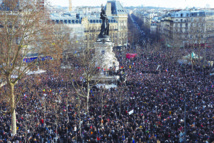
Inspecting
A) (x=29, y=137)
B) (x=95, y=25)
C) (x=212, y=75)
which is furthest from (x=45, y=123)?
(x=95, y=25)

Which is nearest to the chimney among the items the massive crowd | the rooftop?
the massive crowd

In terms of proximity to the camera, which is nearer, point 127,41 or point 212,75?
point 212,75

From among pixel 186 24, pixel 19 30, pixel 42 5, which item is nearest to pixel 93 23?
pixel 186 24

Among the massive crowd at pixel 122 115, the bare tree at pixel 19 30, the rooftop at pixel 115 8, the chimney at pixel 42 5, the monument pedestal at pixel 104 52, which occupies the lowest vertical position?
the massive crowd at pixel 122 115

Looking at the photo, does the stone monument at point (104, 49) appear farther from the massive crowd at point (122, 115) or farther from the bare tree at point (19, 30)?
the bare tree at point (19, 30)

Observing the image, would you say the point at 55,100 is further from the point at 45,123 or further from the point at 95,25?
the point at 95,25

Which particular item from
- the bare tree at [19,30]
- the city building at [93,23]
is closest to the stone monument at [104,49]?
the bare tree at [19,30]

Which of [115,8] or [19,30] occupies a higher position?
[115,8]

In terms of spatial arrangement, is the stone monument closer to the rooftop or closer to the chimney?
the chimney

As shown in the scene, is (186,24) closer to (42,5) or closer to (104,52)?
(104,52)
